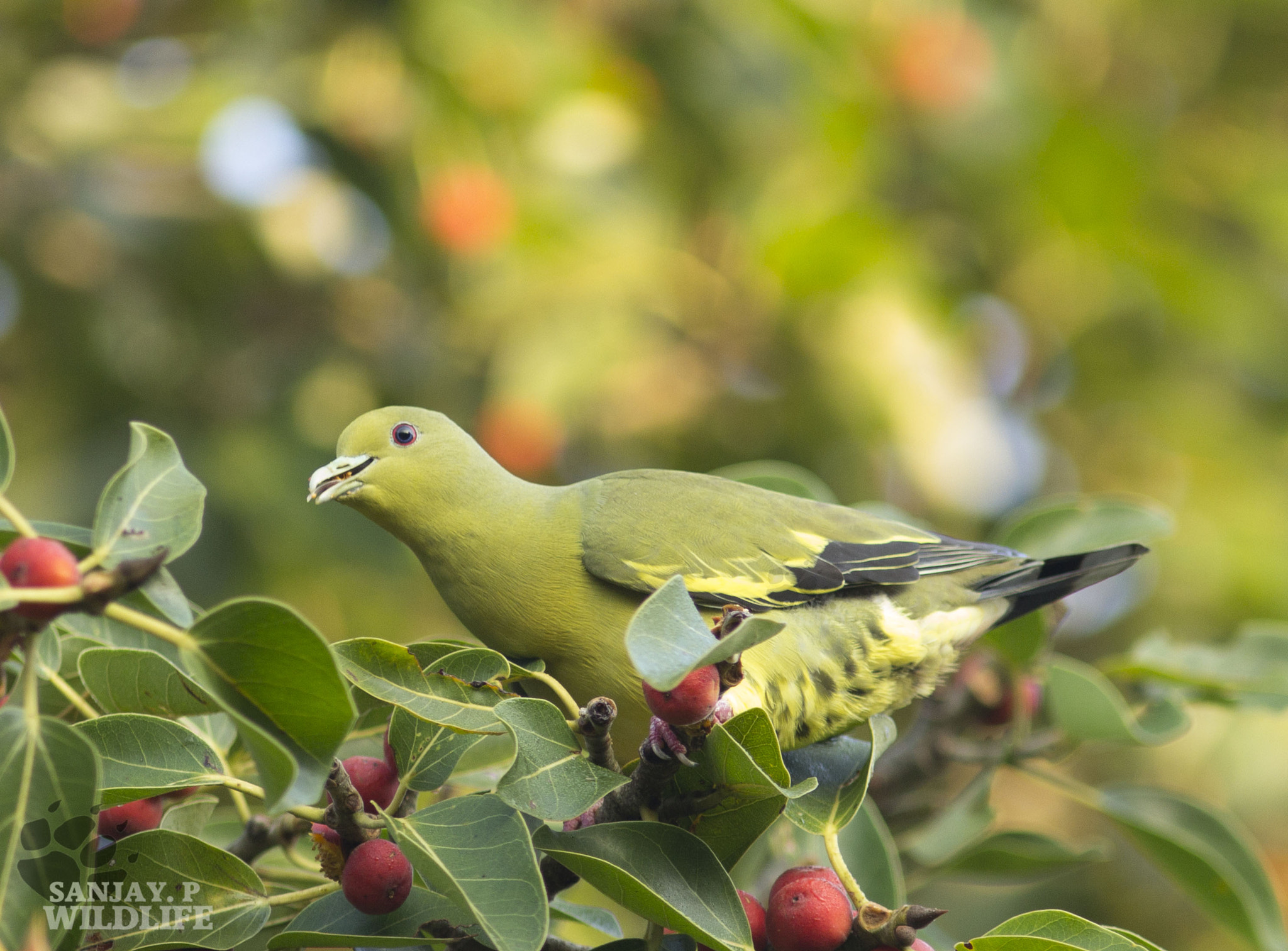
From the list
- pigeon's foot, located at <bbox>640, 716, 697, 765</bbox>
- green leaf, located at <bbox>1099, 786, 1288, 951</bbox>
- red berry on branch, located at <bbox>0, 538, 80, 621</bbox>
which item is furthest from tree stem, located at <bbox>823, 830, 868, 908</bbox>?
→ green leaf, located at <bbox>1099, 786, 1288, 951</bbox>

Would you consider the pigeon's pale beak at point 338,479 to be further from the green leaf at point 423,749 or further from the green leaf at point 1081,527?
the green leaf at point 1081,527

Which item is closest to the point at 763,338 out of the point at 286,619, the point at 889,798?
the point at 889,798

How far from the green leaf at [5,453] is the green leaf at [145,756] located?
0.41 metres

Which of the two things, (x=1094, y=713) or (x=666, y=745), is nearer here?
(x=666, y=745)

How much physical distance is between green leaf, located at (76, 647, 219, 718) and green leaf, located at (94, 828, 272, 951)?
0.21 m

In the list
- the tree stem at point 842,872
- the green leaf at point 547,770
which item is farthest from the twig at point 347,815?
the tree stem at point 842,872

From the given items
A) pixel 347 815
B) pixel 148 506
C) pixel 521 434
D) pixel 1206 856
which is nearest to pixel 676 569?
pixel 347 815

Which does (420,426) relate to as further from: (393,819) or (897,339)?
(897,339)

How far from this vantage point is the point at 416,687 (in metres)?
1.72

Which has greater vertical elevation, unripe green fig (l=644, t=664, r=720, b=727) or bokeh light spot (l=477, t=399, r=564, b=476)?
bokeh light spot (l=477, t=399, r=564, b=476)

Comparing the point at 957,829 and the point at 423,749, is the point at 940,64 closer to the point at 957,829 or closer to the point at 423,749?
the point at 957,829

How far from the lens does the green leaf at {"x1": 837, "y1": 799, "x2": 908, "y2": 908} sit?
7.38 ft

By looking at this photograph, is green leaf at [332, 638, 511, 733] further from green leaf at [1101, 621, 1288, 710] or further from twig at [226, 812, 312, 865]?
green leaf at [1101, 621, 1288, 710]

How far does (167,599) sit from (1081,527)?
8.37 feet
